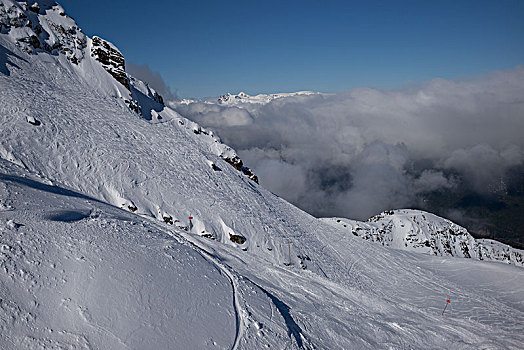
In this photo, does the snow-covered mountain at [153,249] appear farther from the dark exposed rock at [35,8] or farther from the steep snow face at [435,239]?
the steep snow face at [435,239]

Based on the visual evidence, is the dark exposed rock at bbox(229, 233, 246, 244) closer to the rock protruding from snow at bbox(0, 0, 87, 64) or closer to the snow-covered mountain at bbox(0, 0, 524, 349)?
the snow-covered mountain at bbox(0, 0, 524, 349)

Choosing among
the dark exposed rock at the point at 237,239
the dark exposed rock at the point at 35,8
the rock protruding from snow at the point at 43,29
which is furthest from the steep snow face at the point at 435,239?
the dark exposed rock at the point at 35,8

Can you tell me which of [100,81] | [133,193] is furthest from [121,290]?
[100,81]

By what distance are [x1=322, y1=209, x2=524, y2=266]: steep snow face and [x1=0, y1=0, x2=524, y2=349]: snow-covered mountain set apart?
10501 centimetres

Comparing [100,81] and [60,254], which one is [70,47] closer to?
[100,81]

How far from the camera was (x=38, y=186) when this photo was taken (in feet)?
56.5

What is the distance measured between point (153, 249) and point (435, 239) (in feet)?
626

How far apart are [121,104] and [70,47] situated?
44.5 feet

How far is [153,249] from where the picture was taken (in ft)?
50.7

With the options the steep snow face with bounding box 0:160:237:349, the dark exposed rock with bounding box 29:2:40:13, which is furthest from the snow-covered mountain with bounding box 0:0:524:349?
the dark exposed rock with bounding box 29:2:40:13

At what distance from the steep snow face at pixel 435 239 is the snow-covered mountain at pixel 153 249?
345 feet

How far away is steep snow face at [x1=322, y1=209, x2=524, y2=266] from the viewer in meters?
159

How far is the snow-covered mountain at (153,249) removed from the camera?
410 inches

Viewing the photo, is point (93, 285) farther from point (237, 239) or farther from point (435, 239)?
point (435, 239)
